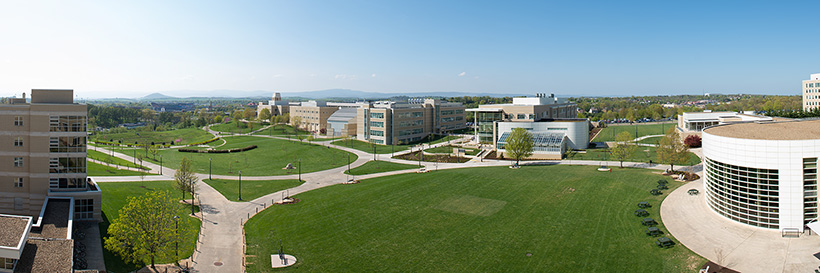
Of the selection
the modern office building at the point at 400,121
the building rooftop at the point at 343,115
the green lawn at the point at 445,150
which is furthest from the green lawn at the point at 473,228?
the building rooftop at the point at 343,115

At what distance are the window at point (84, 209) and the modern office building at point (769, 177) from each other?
181 ft

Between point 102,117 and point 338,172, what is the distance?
552 ft

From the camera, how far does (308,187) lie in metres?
60.5

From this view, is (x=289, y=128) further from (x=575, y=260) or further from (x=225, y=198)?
(x=575, y=260)

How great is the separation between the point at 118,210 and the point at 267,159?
43.7m

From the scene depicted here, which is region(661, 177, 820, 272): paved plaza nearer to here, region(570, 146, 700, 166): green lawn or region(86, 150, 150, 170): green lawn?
region(570, 146, 700, 166): green lawn

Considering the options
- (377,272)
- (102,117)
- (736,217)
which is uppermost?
(102,117)

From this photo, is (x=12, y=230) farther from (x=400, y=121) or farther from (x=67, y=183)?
(x=400, y=121)

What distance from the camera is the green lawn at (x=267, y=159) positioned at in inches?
2975

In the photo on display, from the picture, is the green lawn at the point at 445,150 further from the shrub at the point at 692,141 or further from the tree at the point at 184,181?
the tree at the point at 184,181

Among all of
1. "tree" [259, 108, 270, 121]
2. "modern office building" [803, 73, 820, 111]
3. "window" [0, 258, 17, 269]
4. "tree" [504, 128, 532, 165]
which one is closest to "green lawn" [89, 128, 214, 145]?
"tree" [259, 108, 270, 121]

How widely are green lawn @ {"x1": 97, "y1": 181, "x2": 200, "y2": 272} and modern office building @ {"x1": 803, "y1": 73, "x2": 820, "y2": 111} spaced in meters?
153

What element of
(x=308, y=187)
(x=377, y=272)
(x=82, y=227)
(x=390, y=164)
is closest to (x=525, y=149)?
(x=390, y=164)

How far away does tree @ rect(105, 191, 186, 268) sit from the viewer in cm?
3041
